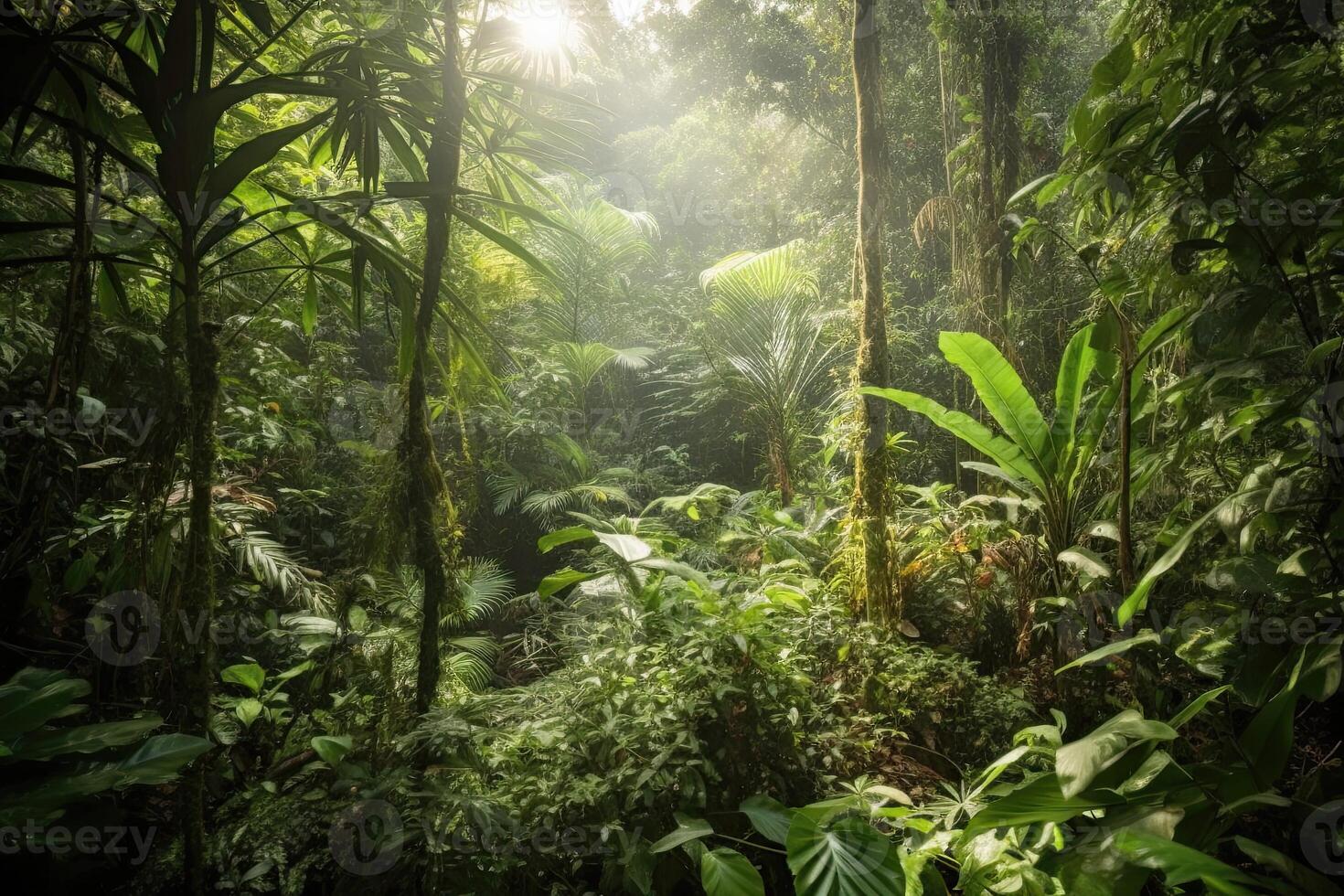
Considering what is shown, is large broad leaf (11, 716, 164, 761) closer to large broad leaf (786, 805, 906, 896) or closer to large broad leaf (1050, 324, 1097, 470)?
large broad leaf (786, 805, 906, 896)

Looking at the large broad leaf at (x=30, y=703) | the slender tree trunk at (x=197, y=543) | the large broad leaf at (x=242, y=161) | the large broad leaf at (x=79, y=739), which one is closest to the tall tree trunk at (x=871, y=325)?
the large broad leaf at (x=242, y=161)

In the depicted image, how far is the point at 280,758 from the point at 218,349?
4.45ft

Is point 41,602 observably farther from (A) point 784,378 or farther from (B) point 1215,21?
(A) point 784,378

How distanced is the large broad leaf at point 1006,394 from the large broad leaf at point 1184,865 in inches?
61.7

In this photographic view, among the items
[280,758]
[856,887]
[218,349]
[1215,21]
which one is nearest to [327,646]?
[280,758]

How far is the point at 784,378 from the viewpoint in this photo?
4.61m

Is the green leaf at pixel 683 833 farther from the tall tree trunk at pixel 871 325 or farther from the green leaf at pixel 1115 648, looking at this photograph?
the tall tree trunk at pixel 871 325

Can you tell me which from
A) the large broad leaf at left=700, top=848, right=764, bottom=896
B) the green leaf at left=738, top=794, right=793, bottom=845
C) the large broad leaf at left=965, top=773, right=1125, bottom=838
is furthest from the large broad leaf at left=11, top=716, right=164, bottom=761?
the large broad leaf at left=965, top=773, right=1125, bottom=838

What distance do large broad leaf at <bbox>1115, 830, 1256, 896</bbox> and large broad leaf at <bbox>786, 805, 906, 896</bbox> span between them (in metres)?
0.54

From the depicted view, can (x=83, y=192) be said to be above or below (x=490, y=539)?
above

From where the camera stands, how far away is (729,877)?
1.44 m

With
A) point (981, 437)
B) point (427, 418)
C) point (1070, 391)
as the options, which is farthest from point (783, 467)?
point (427, 418)

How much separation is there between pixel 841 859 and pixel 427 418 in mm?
1568

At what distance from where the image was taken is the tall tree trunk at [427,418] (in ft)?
6.05
